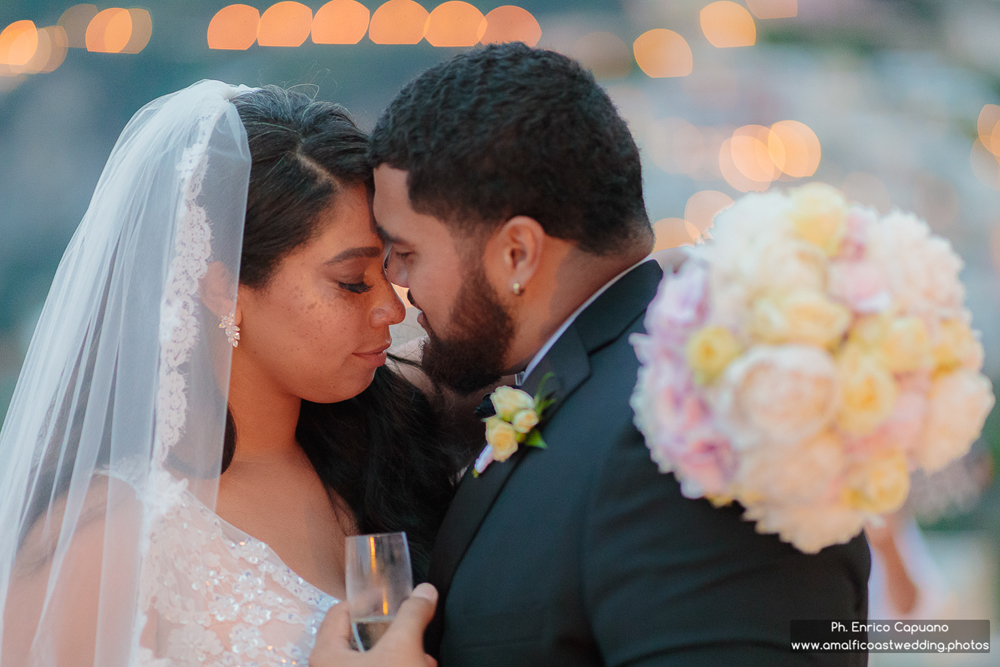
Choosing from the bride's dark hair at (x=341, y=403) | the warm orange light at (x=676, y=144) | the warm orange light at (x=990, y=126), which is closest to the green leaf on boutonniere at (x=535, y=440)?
the bride's dark hair at (x=341, y=403)

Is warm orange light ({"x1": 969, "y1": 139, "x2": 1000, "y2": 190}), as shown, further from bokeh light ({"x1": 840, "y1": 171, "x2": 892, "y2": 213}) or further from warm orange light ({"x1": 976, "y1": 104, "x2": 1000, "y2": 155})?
bokeh light ({"x1": 840, "y1": 171, "x2": 892, "y2": 213})

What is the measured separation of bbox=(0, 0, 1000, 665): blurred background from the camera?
180 inches

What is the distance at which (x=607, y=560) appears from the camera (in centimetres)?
139

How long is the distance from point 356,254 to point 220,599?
34.5 inches

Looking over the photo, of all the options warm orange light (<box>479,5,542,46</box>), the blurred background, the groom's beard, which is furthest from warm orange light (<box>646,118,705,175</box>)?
the groom's beard

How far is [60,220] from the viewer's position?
172 inches

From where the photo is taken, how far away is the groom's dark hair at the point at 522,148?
1.67 meters

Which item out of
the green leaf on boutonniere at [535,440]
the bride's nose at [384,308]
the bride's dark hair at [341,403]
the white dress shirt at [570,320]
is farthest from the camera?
the bride's nose at [384,308]

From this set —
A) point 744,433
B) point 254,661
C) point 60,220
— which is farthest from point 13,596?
point 60,220

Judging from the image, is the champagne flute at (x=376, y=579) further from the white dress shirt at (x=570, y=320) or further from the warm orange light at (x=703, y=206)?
the warm orange light at (x=703, y=206)

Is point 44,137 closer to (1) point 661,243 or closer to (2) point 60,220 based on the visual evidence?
(2) point 60,220

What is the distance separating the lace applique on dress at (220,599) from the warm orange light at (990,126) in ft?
14.5

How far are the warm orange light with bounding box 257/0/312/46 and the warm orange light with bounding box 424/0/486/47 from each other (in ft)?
2.22

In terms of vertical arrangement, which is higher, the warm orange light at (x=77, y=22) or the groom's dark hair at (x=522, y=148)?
the warm orange light at (x=77, y=22)
